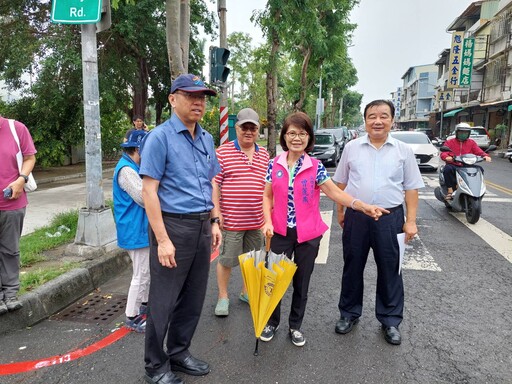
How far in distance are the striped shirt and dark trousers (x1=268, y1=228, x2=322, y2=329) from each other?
457 mm

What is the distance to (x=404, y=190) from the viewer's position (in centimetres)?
293

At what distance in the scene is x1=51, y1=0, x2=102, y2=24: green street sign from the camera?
4055 millimetres

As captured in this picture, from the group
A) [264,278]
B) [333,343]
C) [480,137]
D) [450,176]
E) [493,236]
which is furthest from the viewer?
[480,137]

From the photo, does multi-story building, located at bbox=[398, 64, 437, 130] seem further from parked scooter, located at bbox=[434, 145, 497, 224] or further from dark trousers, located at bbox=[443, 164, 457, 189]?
parked scooter, located at bbox=[434, 145, 497, 224]

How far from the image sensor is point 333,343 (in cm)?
289

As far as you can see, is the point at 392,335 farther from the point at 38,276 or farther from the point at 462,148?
the point at 462,148

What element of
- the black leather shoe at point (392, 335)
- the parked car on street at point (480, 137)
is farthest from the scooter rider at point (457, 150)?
the parked car on street at point (480, 137)

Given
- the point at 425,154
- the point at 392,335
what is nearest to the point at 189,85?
the point at 392,335

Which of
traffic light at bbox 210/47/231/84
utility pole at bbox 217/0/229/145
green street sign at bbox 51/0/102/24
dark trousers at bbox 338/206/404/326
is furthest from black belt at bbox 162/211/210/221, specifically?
utility pole at bbox 217/0/229/145

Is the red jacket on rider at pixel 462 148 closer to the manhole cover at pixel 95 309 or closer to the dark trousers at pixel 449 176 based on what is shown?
the dark trousers at pixel 449 176

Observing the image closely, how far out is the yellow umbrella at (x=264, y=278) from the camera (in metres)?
2.59

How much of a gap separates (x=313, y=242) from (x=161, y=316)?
1.17m

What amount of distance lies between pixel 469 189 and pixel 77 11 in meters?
Result: 6.22

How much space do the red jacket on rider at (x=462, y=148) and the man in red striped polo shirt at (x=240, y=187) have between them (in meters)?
5.02
